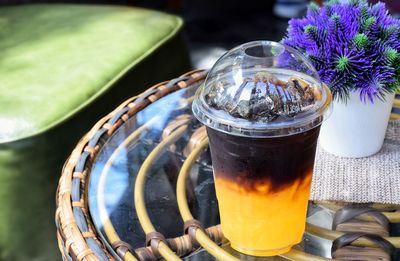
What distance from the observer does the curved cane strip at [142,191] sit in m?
0.62

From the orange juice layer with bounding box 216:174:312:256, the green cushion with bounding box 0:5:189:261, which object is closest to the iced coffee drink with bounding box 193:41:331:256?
the orange juice layer with bounding box 216:174:312:256

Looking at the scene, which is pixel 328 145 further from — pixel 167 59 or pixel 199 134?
pixel 167 59

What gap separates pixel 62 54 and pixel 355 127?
764 millimetres

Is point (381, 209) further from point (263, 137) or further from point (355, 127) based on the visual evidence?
point (263, 137)

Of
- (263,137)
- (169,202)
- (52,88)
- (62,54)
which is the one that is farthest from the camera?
(62,54)

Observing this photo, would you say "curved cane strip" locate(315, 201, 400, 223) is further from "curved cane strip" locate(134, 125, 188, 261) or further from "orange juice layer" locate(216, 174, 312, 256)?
"curved cane strip" locate(134, 125, 188, 261)

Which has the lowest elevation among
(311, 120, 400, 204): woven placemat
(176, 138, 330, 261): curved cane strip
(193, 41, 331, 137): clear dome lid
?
(176, 138, 330, 261): curved cane strip

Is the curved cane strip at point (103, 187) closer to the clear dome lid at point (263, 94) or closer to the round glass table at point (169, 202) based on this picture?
the round glass table at point (169, 202)

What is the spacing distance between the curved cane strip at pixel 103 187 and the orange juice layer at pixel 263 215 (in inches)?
4.8

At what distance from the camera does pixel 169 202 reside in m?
0.75

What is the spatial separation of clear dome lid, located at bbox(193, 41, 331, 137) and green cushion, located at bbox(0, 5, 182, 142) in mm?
539

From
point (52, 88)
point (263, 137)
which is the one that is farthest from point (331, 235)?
point (52, 88)

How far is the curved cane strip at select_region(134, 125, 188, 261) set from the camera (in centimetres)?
62

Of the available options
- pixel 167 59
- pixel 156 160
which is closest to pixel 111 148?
pixel 156 160
